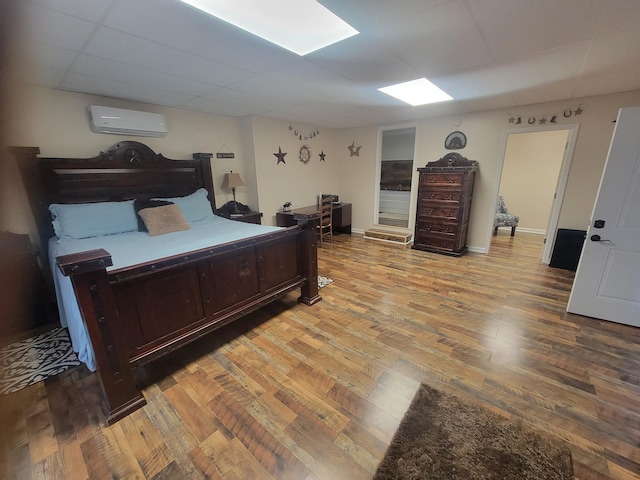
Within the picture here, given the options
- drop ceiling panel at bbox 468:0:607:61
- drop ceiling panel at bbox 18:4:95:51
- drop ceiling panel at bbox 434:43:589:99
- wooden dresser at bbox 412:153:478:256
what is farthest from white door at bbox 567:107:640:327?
drop ceiling panel at bbox 18:4:95:51

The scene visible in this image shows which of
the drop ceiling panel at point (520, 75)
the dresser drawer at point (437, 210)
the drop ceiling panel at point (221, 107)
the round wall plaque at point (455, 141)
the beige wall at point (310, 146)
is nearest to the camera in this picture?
the drop ceiling panel at point (520, 75)

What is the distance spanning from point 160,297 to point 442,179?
4.27 meters

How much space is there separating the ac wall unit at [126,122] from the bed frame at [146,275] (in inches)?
6.8

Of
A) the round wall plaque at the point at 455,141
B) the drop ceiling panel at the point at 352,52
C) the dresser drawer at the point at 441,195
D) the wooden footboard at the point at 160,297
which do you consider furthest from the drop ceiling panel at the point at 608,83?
the wooden footboard at the point at 160,297

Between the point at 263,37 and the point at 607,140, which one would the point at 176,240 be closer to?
the point at 263,37

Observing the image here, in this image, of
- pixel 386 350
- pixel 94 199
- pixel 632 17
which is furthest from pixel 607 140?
pixel 94 199

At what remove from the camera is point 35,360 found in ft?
6.60

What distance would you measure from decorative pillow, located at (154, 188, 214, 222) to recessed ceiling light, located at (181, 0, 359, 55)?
228 cm

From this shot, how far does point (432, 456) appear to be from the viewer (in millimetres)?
1294

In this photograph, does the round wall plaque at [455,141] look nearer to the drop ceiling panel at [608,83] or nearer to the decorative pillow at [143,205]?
the drop ceiling panel at [608,83]

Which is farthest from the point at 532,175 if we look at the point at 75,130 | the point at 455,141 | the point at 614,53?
the point at 75,130

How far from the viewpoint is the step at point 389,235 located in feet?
16.3

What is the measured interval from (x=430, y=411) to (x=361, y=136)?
516 cm

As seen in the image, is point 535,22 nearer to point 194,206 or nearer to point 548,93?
point 548,93
